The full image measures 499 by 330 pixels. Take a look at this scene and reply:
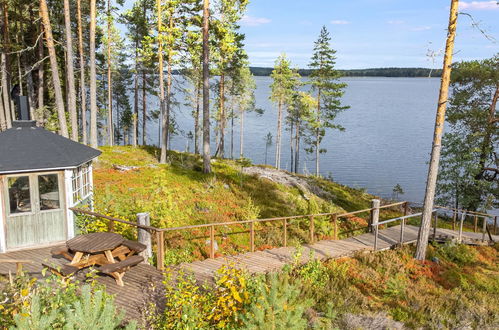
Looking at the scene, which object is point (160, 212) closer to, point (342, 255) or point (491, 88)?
point (342, 255)

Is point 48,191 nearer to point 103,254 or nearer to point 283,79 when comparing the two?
point 103,254

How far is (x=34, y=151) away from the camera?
10.7 metres

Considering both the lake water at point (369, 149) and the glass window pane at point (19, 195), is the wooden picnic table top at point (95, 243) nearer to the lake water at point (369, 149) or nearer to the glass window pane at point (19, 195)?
the glass window pane at point (19, 195)

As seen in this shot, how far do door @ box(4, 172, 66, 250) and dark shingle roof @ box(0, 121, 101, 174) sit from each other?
0.39 meters

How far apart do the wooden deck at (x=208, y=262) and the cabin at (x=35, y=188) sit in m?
0.50

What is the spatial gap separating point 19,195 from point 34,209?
1.84ft

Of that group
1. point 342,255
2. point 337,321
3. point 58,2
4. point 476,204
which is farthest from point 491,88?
point 58,2

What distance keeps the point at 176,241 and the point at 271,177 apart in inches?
528

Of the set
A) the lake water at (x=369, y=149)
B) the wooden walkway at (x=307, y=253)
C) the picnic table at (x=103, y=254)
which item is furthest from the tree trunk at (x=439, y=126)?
the lake water at (x=369, y=149)

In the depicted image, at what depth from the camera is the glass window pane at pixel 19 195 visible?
1030cm

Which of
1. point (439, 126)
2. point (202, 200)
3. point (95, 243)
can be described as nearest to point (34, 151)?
point (95, 243)

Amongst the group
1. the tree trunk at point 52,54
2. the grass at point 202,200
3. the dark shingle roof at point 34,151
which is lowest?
the grass at point 202,200

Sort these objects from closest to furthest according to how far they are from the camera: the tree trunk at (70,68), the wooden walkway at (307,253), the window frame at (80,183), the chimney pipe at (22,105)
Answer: the wooden walkway at (307,253)
the chimney pipe at (22,105)
the window frame at (80,183)
the tree trunk at (70,68)

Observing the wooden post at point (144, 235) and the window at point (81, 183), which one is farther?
the window at point (81, 183)
